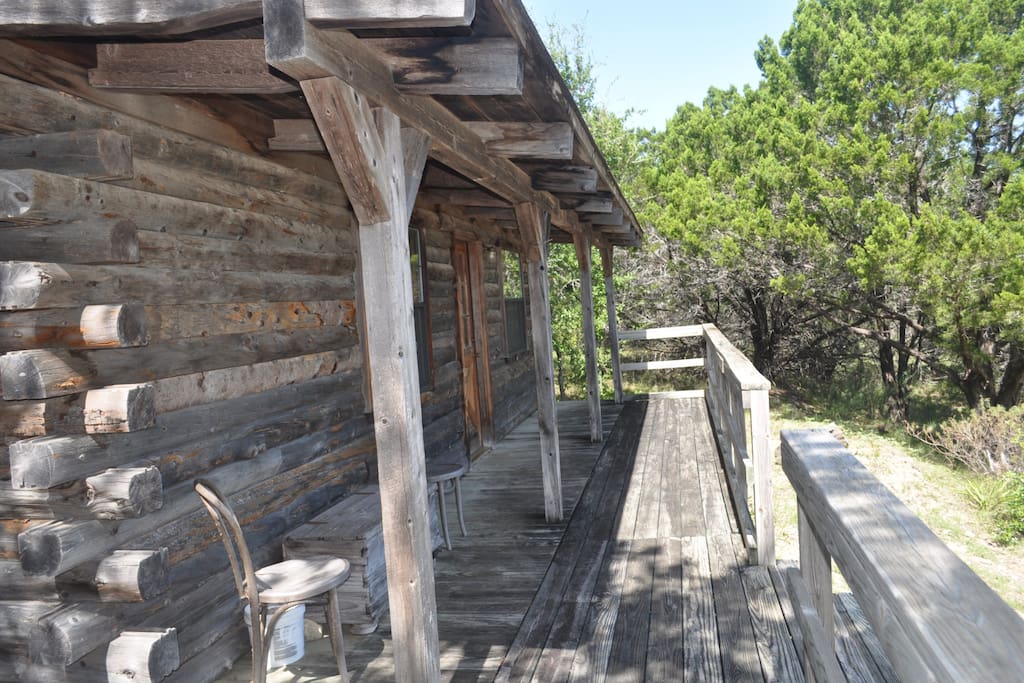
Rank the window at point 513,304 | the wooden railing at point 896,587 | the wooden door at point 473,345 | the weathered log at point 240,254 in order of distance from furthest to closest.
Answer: the window at point 513,304, the wooden door at point 473,345, the weathered log at point 240,254, the wooden railing at point 896,587

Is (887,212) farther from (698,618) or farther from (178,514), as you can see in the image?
(178,514)

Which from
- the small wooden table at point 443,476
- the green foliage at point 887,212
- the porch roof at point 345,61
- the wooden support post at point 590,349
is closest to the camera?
the porch roof at point 345,61

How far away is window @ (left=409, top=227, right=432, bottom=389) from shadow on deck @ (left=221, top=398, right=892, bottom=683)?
120 cm

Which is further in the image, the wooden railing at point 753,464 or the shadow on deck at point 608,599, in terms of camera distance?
the wooden railing at point 753,464

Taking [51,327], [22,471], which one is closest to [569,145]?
[51,327]

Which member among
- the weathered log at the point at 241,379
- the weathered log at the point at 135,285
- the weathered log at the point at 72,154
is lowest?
the weathered log at the point at 241,379

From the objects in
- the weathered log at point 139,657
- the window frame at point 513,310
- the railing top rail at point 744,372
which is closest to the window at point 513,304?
the window frame at point 513,310

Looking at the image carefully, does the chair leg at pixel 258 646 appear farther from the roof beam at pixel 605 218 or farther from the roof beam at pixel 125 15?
the roof beam at pixel 605 218

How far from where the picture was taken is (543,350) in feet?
18.4

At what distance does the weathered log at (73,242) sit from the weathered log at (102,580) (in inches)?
40.1

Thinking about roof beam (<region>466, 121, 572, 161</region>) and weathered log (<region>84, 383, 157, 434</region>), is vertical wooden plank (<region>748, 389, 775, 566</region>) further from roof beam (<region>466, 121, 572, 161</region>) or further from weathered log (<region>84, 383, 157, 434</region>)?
weathered log (<region>84, 383, 157, 434</region>)

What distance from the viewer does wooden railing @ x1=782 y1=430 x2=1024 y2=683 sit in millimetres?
794

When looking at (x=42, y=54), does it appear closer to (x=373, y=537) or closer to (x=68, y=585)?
(x=68, y=585)

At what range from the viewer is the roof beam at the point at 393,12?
76.7 inches
